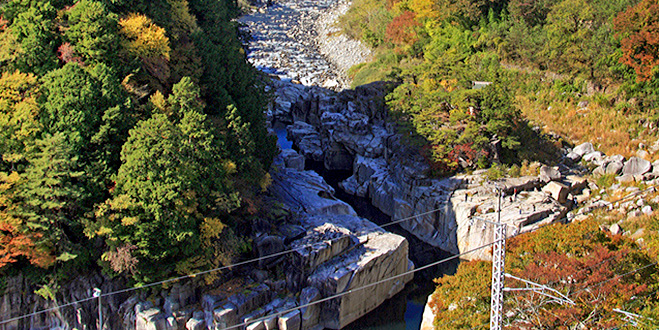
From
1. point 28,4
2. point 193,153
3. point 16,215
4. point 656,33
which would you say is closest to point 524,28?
point 656,33

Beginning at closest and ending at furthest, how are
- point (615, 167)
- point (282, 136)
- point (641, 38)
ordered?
point (615, 167) → point (641, 38) → point (282, 136)

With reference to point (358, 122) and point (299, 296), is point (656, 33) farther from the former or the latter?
point (299, 296)

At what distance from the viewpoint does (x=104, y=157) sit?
1059 inches

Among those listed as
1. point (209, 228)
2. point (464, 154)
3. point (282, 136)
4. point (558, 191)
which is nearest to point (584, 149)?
point (558, 191)

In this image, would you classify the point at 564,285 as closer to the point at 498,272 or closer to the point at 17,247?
the point at 498,272

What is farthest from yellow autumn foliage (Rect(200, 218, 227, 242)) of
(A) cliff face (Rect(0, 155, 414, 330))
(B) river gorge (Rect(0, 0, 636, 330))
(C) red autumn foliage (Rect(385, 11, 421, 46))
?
(C) red autumn foliage (Rect(385, 11, 421, 46))

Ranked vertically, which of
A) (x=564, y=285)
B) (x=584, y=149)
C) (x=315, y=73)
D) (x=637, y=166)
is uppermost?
(x=564, y=285)

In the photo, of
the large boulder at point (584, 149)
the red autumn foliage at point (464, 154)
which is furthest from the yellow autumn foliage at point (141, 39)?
the large boulder at point (584, 149)

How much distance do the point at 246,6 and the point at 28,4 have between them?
255 feet

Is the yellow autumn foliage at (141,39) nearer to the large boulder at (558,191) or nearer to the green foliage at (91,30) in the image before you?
the green foliage at (91,30)

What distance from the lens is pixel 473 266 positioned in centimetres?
2588

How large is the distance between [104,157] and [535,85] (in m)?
33.8

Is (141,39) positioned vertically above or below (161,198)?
above

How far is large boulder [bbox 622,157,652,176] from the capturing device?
36753mm
